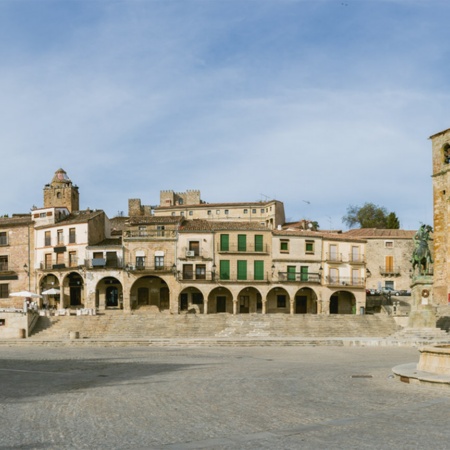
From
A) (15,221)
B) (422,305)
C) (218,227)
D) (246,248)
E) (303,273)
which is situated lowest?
(422,305)

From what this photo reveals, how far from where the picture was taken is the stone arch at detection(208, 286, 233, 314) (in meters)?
60.5

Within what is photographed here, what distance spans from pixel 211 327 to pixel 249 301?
624 inches

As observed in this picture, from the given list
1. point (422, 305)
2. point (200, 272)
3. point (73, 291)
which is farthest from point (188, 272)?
point (422, 305)

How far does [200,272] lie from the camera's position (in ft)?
A: 194

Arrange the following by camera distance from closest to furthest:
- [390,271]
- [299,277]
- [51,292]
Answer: [51,292] → [299,277] → [390,271]

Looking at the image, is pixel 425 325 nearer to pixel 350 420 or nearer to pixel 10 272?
pixel 350 420

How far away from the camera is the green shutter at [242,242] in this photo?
59.5 meters

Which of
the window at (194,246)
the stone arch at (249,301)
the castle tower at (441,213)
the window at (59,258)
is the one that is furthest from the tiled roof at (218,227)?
the castle tower at (441,213)

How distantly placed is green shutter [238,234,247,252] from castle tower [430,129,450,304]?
17.4 m

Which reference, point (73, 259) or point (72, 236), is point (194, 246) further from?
point (72, 236)

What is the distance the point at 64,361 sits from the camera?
25.3 m

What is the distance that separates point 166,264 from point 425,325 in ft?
85.7

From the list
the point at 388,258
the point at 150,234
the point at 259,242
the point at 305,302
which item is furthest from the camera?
the point at 388,258

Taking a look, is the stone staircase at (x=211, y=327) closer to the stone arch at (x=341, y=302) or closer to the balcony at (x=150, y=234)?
the balcony at (x=150, y=234)
